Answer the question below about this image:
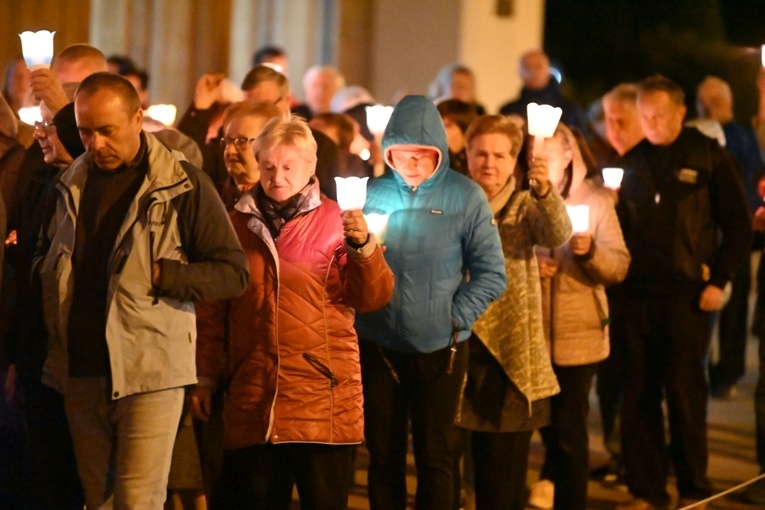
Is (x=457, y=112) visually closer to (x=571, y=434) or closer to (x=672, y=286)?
(x=672, y=286)

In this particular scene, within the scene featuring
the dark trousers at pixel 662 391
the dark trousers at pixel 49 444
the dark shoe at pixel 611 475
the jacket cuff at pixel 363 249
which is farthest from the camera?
the dark shoe at pixel 611 475

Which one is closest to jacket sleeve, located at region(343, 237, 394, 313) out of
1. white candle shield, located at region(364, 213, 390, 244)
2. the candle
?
Result: white candle shield, located at region(364, 213, 390, 244)

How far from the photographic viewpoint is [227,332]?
5641 mm

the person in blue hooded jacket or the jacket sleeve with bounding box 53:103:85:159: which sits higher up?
the jacket sleeve with bounding box 53:103:85:159

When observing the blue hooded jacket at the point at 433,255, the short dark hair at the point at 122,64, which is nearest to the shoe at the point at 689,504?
the blue hooded jacket at the point at 433,255

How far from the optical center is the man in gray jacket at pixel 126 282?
5.06 m

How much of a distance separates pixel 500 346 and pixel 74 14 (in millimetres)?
6549

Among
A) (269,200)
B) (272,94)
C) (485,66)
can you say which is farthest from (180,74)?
(269,200)

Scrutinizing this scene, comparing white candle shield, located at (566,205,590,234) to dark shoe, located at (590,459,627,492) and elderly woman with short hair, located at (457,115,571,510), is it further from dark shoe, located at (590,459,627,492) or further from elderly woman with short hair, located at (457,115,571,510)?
dark shoe, located at (590,459,627,492)

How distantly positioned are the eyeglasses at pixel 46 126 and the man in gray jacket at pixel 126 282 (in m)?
0.62

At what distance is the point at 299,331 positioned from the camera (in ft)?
17.7

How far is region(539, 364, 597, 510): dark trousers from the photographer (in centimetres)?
679

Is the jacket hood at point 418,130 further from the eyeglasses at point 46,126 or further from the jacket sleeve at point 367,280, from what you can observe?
the eyeglasses at point 46,126

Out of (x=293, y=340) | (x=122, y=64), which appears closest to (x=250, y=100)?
(x=293, y=340)
